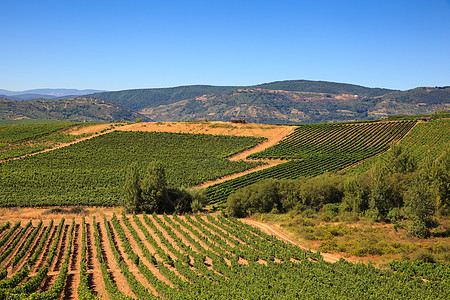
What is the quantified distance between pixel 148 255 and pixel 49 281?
27.2 ft

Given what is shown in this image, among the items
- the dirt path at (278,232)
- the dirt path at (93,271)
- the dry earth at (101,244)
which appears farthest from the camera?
the dirt path at (278,232)

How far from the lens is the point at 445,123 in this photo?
98.4 metres

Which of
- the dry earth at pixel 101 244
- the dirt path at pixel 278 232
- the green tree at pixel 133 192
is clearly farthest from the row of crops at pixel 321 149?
the dry earth at pixel 101 244

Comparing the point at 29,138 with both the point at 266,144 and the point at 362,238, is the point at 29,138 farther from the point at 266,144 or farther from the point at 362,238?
the point at 362,238

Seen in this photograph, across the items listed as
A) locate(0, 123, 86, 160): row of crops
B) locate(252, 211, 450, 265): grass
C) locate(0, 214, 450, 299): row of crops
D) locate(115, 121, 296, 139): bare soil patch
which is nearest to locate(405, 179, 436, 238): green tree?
locate(252, 211, 450, 265): grass

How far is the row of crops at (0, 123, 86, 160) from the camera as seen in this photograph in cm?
8893

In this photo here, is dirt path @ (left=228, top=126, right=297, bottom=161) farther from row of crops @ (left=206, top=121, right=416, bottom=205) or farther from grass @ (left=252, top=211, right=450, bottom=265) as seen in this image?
grass @ (left=252, top=211, right=450, bottom=265)

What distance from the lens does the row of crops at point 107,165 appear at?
5794 centimetres

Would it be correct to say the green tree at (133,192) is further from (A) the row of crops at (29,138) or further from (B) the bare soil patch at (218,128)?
(B) the bare soil patch at (218,128)

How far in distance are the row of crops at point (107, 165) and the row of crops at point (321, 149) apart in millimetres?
8403

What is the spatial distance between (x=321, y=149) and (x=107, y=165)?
57.6m

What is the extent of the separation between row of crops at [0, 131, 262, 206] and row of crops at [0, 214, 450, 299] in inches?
693

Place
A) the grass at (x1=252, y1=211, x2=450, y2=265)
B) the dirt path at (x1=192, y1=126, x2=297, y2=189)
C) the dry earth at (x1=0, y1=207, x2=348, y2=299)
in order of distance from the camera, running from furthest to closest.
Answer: the dirt path at (x1=192, y1=126, x2=297, y2=189)
the grass at (x1=252, y1=211, x2=450, y2=265)
the dry earth at (x1=0, y1=207, x2=348, y2=299)

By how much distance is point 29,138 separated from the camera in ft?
326
